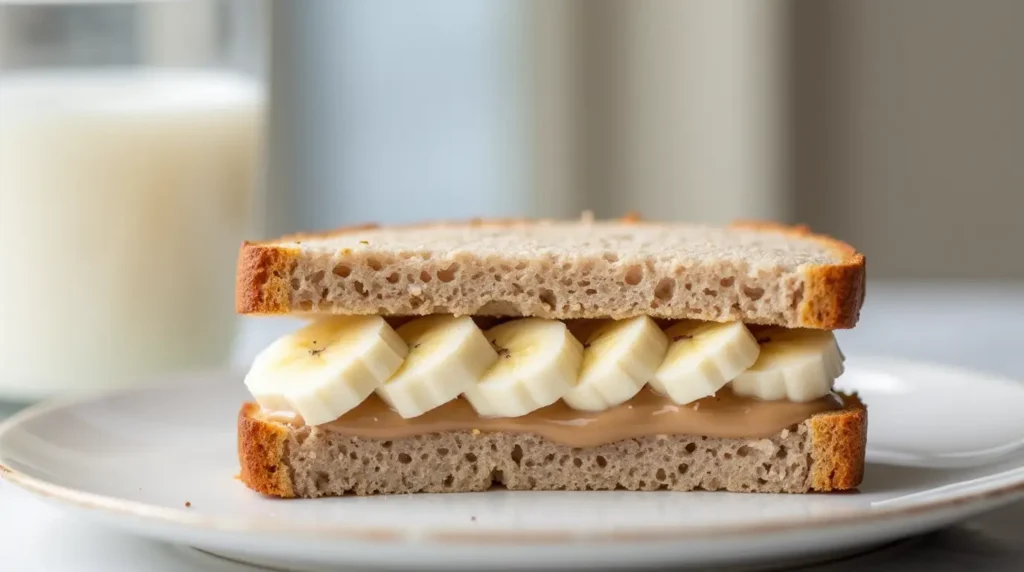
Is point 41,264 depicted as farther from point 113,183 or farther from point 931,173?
point 931,173

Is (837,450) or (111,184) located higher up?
(111,184)

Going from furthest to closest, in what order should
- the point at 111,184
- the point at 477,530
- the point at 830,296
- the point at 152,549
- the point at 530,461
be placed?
the point at 111,184, the point at 530,461, the point at 830,296, the point at 152,549, the point at 477,530

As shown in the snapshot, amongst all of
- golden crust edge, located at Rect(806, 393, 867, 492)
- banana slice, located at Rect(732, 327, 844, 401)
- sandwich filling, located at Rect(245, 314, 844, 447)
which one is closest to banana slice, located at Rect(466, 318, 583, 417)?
sandwich filling, located at Rect(245, 314, 844, 447)

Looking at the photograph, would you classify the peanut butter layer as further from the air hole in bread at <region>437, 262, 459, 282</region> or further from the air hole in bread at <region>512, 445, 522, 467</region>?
the air hole in bread at <region>437, 262, 459, 282</region>

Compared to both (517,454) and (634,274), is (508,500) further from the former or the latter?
(634,274)

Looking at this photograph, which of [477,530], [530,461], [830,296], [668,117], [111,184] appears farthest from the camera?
[668,117]

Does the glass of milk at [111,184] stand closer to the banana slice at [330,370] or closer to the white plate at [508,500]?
the white plate at [508,500]

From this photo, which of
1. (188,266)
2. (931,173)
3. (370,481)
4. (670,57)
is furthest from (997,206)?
(370,481)

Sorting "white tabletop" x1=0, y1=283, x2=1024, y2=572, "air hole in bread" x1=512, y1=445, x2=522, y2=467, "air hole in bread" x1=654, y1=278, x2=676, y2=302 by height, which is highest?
"air hole in bread" x1=654, y1=278, x2=676, y2=302

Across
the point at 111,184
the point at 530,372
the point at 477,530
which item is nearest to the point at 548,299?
the point at 530,372
